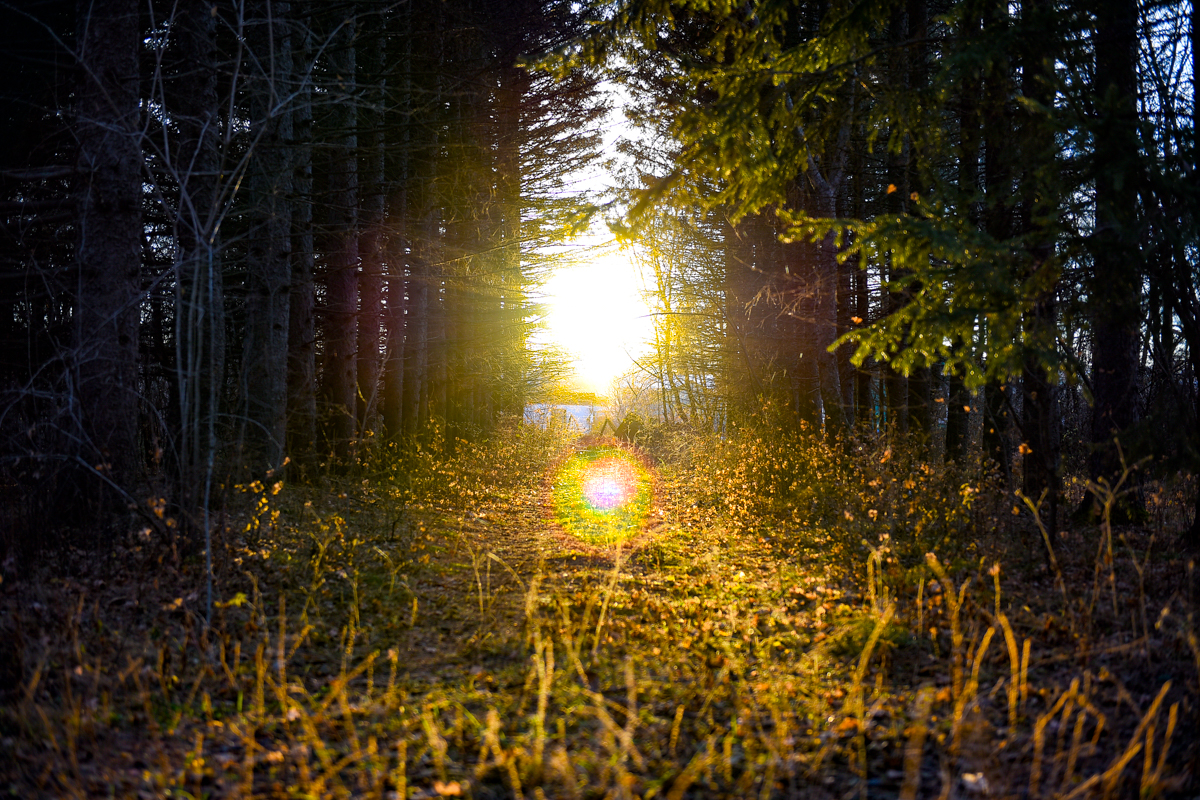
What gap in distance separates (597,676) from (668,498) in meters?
8.42

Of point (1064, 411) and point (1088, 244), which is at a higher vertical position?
point (1088, 244)

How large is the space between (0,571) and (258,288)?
17.6 ft

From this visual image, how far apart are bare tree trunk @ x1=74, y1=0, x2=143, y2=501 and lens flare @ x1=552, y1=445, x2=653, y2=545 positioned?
5050 millimetres

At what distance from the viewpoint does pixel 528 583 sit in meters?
6.51

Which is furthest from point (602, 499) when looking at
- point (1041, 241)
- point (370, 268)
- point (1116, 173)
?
point (1116, 173)

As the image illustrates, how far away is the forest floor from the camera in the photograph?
3115 millimetres

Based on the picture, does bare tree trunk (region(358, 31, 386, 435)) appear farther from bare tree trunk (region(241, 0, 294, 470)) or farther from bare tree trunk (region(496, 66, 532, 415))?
bare tree trunk (region(241, 0, 294, 470))

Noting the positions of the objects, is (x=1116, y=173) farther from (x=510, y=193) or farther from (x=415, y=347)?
(x=510, y=193)

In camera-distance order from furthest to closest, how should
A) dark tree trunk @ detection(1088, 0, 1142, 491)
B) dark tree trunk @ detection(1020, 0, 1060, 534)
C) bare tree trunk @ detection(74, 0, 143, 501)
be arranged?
bare tree trunk @ detection(74, 0, 143, 501), dark tree trunk @ detection(1020, 0, 1060, 534), dark tree trunk @ detection(1088, 0, 1142, 491)

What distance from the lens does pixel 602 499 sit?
13227 mm

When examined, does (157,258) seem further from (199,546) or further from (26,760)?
(26,760)

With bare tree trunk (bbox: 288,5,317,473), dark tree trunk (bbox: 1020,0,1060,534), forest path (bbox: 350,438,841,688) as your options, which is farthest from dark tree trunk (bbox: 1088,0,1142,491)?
bare tree trunk (bbox: 288,5,317,473)

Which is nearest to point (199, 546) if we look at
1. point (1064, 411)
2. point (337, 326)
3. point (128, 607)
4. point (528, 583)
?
point (128, 607)

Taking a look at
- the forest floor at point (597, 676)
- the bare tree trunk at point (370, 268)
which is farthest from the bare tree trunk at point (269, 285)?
the bare tree trunk at point (370, 268)
